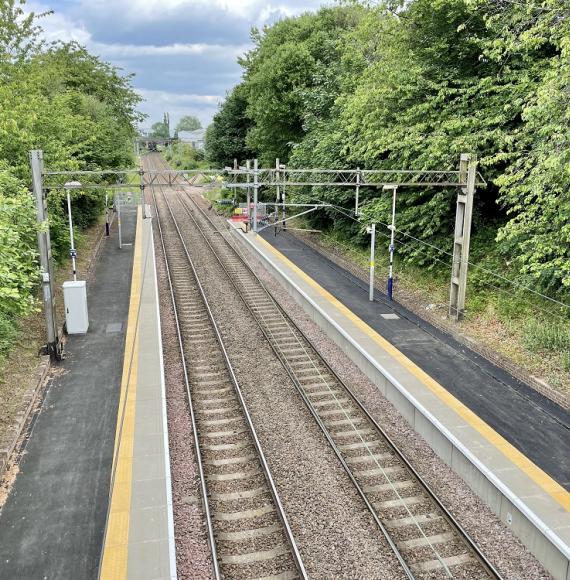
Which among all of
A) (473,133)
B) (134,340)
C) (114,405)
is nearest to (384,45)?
(473,133)

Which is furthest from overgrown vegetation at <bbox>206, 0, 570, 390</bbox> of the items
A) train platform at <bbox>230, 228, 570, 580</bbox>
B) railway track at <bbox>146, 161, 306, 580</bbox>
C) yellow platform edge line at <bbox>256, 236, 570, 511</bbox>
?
railway track at <bbox>146, 161, 306, 580</bbox>

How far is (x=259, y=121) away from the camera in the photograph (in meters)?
39.3

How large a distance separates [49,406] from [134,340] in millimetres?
3871

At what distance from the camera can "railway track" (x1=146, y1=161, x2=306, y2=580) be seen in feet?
25.5

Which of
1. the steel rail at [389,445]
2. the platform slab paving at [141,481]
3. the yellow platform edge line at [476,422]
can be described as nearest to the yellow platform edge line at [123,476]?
the platform slab paving at [141,481]

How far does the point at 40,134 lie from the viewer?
19938 mm

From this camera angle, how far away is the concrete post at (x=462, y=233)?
16.2 m

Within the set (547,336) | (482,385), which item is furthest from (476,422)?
(547,336)

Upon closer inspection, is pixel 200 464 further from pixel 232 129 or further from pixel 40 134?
pixel 232 129

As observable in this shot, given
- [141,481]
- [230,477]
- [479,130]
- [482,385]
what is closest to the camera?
[141,481]

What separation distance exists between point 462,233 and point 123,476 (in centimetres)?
1216

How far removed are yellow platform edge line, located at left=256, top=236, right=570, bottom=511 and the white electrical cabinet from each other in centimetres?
793

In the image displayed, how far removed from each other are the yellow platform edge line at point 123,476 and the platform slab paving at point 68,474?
203 millimetres

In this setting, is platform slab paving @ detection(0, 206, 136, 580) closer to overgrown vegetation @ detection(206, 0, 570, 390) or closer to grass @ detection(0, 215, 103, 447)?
grass @ detection(0, 215, 103, 447)
